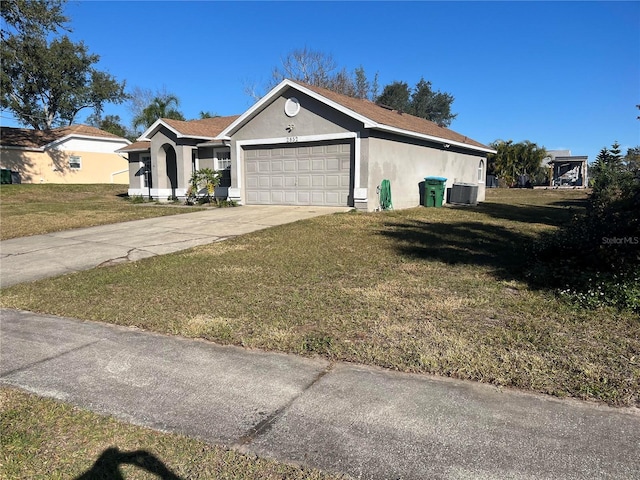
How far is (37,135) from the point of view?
110 feet

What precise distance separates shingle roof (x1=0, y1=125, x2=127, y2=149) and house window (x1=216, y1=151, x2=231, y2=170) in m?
18.8

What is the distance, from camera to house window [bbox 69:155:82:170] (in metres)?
33.5

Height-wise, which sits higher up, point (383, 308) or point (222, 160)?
point (222, 160)

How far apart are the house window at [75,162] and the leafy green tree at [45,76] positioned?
8.89m

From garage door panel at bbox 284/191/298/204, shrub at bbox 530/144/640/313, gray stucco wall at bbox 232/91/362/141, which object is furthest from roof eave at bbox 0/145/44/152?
shrub at bbox 530/144/640/313

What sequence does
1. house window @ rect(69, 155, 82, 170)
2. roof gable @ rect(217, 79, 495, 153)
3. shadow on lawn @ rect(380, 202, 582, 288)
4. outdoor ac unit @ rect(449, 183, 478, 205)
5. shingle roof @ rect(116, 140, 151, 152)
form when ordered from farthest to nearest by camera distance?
house window @ rect(69, 155, 82, 170) < shingle roof @ rect(116, 140, 151, 152) < outdoor ac unit @ rect(449, 183, 478, 205) < roof gable @ rect(217, 79, 495, 153) < shadow on lawn @ rect(380, 202, 582, 288)

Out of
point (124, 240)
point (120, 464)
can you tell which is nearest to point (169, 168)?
point (124, 240)

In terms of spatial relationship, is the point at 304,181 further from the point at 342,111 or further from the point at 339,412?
the point at 339,412

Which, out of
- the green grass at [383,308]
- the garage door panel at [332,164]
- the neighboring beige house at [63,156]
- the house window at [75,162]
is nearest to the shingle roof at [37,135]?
the neighboring beige house at [63,156]

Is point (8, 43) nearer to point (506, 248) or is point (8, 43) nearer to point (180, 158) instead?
point (180, 158)

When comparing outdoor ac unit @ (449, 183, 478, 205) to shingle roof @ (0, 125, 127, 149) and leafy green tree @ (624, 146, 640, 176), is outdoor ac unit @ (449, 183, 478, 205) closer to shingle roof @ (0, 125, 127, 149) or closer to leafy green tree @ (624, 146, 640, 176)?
leafy green tree @ (624, 146, 640, 176)

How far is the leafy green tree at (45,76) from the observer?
1260 inches

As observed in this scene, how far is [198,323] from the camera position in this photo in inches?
196

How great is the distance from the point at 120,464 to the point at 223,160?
1890cm
